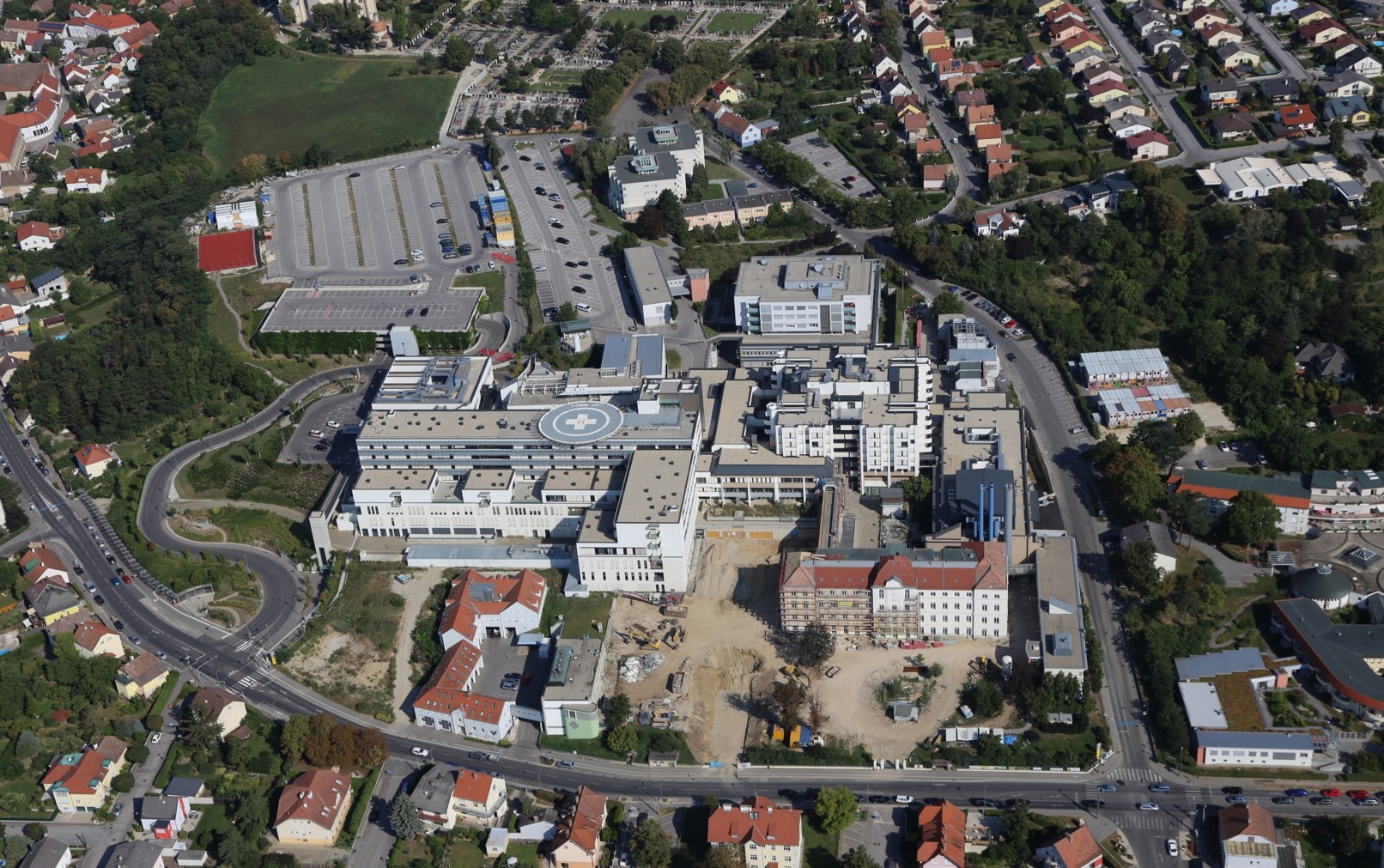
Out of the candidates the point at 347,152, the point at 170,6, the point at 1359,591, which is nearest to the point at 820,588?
the point at 1359,591

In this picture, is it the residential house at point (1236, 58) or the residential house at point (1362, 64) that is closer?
the residential house at point (1362, 64)

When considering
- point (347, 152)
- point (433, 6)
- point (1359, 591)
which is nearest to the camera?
point (1359, 591)

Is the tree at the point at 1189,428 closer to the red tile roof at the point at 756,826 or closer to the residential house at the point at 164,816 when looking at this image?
the red tile roof at the point at 756,826

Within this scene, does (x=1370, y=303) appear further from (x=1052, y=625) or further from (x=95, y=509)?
(x=95, y=509)

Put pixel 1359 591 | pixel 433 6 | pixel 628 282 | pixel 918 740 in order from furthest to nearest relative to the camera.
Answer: pixel 433 6, pixel 628 282, pixel 1359 591, pixel 918 740

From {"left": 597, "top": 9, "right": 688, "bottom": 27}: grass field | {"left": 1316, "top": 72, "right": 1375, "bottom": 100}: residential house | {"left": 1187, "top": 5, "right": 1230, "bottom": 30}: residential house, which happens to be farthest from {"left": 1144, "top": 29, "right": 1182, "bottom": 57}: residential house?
{"left": 597, "top": 9, "right": 688, "bottom": 27}: grass field

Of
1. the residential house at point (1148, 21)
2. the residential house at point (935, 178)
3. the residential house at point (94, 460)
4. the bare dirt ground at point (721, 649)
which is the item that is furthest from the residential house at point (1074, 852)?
the residential house at point (1148, 21)
